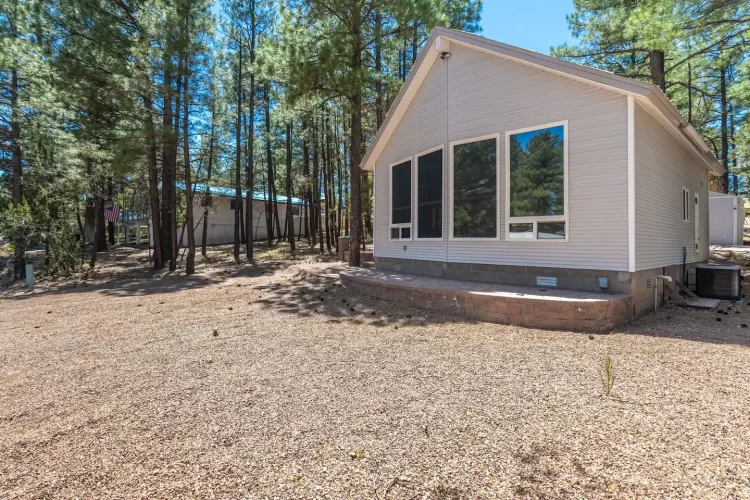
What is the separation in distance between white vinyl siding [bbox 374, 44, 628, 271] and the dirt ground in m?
1.43

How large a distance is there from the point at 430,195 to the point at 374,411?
601 centimetres

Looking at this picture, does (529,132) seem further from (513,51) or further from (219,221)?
(219,221)

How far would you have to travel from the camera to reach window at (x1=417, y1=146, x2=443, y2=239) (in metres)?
7.71

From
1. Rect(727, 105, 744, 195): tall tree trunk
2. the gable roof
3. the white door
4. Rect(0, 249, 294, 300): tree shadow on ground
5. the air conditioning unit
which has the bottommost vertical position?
Rect(0, 249, 294, 300): tree shadow on ground

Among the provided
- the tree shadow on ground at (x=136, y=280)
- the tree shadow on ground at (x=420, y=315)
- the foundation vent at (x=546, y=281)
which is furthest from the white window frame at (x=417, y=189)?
the tree shadow on ground at (x=136, y=280)

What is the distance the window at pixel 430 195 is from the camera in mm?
7715

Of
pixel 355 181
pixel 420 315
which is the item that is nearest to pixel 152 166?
pixel 355 181

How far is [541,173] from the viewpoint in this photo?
602 cm

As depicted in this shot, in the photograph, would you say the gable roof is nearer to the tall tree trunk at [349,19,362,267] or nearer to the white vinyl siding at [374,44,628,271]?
the white vinyl siding at [374,44,628,271]

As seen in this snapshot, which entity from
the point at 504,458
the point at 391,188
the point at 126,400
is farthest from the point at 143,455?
the point at 391,188

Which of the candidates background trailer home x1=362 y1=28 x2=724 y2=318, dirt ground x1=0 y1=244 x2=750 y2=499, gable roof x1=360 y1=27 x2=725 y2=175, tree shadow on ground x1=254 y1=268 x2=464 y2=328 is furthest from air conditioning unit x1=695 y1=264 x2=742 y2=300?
tree shadow on ground x1=254 y1=268 x2=464 y2=328

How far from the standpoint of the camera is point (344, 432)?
2287 mm

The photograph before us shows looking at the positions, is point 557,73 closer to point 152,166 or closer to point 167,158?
point 167,158

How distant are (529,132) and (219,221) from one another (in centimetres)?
2309
